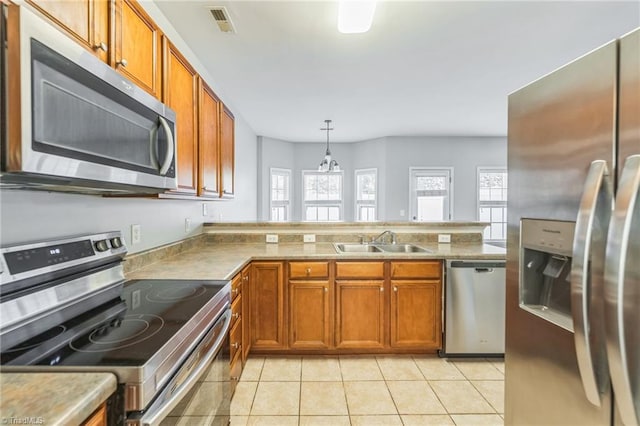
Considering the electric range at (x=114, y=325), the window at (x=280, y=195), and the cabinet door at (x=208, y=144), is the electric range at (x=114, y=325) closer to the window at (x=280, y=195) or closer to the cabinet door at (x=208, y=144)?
the cabinet door at (x=208, y=144)

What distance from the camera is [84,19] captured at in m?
1.05

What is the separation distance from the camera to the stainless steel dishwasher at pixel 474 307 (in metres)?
2.39

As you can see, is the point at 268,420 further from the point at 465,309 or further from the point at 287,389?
the point at 465,309

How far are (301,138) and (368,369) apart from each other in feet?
16.1

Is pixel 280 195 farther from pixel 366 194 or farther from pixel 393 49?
pixel 393 49

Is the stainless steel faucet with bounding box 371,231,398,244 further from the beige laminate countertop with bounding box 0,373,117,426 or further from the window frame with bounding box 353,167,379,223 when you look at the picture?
the window frame with bounding box 353,167,379,223

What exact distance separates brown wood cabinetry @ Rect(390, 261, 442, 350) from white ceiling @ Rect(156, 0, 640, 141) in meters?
1.86

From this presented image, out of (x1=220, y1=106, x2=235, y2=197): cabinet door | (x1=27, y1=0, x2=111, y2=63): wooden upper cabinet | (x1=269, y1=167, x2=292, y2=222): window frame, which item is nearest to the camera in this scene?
(x1=27, y1=0, x2=111, y2=63): wooden upper cabinet

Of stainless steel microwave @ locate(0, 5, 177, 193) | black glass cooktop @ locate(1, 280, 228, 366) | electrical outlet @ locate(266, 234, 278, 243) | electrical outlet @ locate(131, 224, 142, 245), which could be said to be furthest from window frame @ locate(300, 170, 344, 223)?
stainless steel microwave @ locate(0, 5, 177, 193)

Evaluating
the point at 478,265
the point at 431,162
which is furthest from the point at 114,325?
the point at 431,162

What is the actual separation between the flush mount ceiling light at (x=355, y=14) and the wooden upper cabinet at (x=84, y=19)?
126cm

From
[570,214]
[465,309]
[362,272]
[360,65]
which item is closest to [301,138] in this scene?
[360,65]

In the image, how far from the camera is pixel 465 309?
242cm

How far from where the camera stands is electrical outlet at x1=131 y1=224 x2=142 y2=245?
1.81 metres
